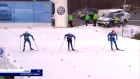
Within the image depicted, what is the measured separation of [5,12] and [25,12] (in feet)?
7.13

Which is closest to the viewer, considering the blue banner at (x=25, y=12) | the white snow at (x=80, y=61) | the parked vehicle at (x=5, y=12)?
the white snow at (x=80, y=61)

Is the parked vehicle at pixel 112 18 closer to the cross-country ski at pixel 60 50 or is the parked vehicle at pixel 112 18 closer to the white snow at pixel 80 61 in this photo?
the cross-country ski at pixel 60 50

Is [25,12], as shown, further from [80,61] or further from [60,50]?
[80,61]

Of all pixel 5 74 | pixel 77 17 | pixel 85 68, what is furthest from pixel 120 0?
pixel 5 74

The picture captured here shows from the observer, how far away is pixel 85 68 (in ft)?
57.8

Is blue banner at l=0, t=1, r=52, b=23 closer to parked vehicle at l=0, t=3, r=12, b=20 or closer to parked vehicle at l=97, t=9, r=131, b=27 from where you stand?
parked vehicle at l=0, t=3, r=12, b=20

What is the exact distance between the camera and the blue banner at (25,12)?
4519cm

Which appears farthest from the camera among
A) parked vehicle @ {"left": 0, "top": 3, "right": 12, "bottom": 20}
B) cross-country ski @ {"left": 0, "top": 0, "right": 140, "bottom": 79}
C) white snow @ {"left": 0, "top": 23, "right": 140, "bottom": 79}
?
parked vehicle @ {"left": 0, "top": 3, "right": 12, "bottom": 20}

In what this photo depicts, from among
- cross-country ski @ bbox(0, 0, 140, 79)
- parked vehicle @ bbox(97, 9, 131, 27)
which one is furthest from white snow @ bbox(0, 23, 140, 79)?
parked vehicle @ bbox(97, 9, 131, 27)

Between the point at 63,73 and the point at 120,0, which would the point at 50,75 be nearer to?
the point at 63,73

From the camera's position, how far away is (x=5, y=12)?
45094 mm

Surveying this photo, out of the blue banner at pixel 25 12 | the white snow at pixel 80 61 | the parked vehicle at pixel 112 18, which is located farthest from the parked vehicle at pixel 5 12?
the white snow at pixel 80 61

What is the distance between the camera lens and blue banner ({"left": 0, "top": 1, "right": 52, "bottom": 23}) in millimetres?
45188

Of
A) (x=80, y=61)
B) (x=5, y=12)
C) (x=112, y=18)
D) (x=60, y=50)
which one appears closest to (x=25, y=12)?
(x=5, y=12)
